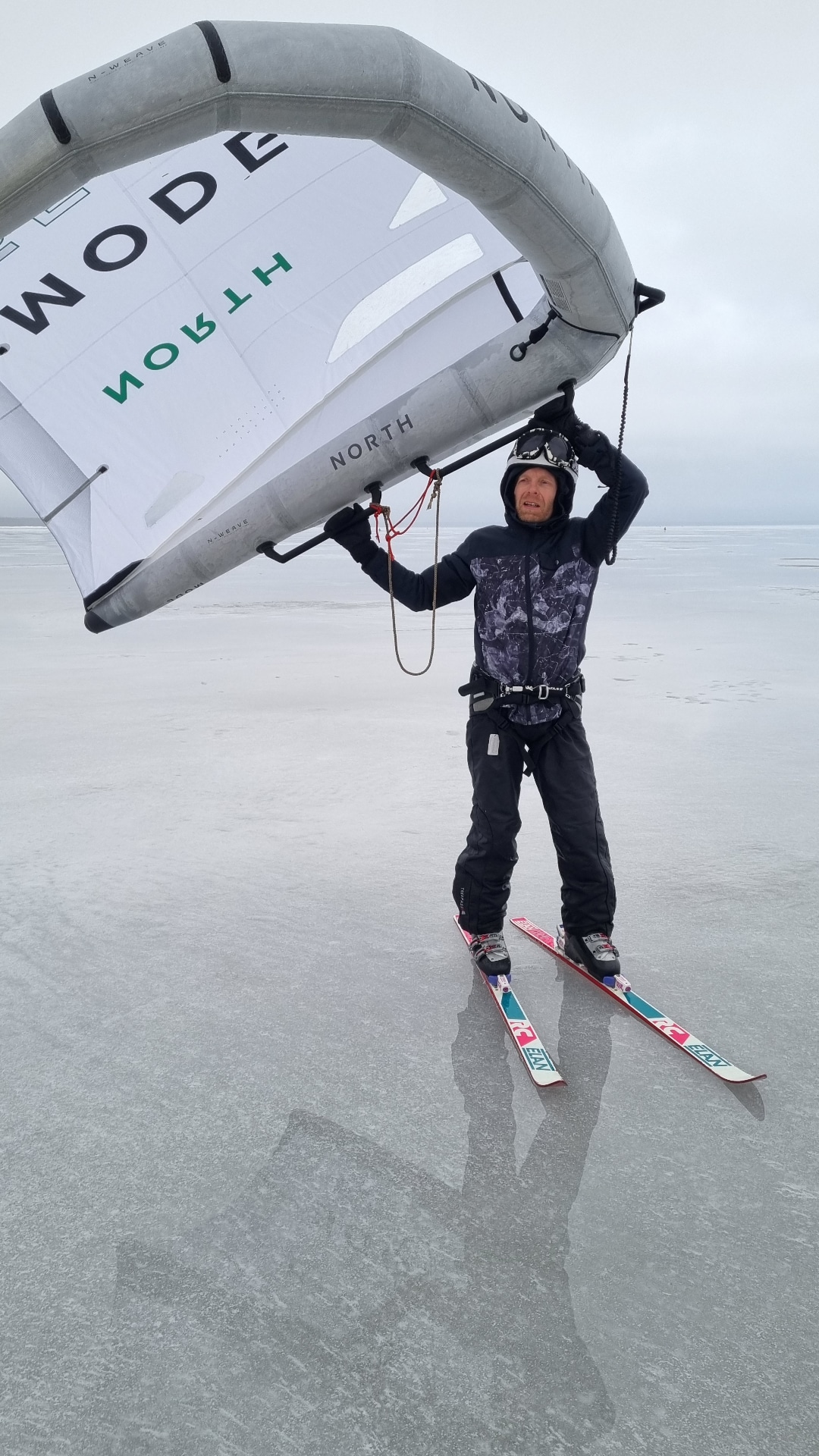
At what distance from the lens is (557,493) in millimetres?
3191

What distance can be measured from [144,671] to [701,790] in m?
5.76

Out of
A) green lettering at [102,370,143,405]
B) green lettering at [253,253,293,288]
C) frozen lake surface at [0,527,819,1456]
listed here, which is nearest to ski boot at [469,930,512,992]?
frozen lake surface at [0,527,819,1456]

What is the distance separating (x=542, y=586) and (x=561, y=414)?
1.87 ft

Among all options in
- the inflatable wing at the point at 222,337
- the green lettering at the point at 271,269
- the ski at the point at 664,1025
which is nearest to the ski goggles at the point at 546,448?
the inflatable wing at the point at 222,337

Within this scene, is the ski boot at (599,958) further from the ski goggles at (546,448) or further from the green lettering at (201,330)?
the green lettering at (201,330)

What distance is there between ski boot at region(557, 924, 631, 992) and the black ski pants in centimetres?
4

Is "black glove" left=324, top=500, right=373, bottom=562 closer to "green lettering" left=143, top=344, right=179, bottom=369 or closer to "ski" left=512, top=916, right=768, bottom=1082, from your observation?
"green lettering" left=143, top=344, right=179, bottom=369

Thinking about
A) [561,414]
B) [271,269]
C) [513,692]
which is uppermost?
[271,269]

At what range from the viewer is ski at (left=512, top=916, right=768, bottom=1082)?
8.36 feet

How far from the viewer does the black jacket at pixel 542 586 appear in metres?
3.18

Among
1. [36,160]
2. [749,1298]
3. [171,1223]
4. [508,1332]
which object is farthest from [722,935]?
[36,160]

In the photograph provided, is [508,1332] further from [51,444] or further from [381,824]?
[51,444]

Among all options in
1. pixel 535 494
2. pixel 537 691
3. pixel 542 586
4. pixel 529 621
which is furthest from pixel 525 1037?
pixel 535 494

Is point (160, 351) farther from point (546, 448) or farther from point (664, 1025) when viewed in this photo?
point (664, 1025)
